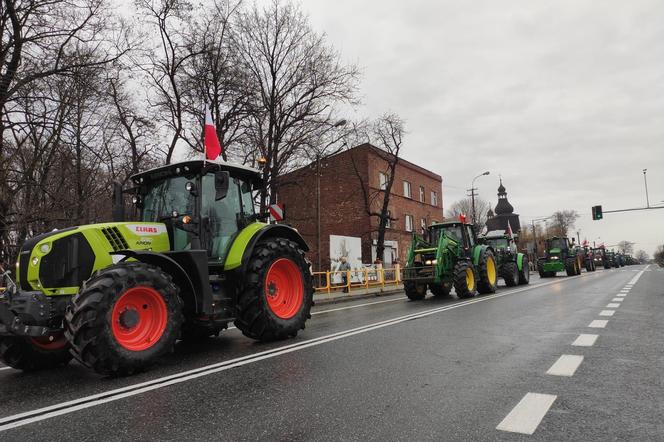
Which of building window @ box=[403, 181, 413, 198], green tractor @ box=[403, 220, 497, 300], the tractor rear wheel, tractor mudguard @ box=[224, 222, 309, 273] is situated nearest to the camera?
tractor mudguard @ box=[224, 222, 309, 273]

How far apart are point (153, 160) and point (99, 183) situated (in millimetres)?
2852

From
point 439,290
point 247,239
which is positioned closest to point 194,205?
point 247,239

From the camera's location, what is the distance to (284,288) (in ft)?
23.1

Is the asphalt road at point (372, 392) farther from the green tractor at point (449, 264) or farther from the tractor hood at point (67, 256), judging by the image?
the green tractor at point (449, 264)

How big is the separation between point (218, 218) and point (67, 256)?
6.44ft

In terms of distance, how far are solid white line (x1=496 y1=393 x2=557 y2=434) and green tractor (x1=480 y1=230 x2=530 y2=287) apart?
597 inches

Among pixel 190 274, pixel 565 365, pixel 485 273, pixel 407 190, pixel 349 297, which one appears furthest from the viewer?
pixel 407 190

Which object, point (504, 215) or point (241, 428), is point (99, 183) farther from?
point (504, 215)

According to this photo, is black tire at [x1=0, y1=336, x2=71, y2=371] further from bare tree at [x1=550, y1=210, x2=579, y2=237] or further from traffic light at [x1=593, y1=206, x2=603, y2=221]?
bare tree at [x1=550, y1=210, x2=579, y2=237]

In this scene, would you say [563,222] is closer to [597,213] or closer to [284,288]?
[597,213]

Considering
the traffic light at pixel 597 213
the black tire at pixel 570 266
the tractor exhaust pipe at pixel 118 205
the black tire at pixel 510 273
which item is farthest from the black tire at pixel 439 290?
the traffic light at pixel 597 213

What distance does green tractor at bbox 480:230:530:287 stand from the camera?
18734 mm

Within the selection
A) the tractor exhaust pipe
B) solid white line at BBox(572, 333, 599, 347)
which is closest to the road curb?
the tractor exhaust pipe

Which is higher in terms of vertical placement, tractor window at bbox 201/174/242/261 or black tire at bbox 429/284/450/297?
tractor window at bbox 201/174/242/261
